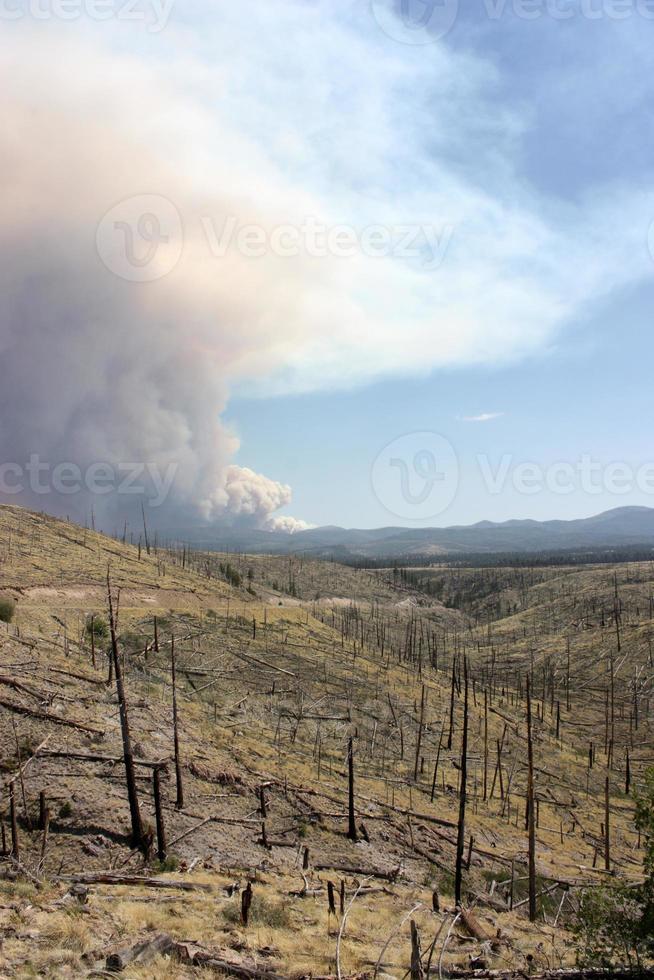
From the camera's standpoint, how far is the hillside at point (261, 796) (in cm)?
1511

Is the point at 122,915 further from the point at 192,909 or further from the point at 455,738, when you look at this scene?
the point at 455,738

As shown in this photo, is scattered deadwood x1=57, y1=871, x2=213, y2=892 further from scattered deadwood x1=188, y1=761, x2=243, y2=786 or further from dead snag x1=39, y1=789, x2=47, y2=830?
scattered deadwood x1=188, y1=761, x2=243, y2=786

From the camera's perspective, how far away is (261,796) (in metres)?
26.3

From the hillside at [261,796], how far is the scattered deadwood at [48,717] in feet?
0.39

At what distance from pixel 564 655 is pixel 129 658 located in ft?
279

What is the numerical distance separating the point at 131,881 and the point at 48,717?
10014 mm

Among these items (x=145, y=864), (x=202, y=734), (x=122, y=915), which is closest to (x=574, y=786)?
(x=202, y=734)

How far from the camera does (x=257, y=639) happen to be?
63156 mm

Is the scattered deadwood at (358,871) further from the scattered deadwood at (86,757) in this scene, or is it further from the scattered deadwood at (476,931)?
the scattered deadwood at (86,757)

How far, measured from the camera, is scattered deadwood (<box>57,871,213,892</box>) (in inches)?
674

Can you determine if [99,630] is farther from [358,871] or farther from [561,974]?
[561,974]

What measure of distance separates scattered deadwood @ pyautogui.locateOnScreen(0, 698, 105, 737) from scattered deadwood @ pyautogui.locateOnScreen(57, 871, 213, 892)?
861cm

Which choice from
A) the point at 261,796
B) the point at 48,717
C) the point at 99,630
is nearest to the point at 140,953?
the point at 261,796

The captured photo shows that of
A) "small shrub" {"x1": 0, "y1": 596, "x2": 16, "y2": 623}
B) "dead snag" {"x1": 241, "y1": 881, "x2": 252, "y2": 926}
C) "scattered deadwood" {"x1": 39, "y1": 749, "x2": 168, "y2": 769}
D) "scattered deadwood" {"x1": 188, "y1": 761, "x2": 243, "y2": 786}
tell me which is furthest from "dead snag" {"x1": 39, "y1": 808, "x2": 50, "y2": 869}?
"small shrub" {"x1": 0, "y1": 596, "x2": 16, "y2": 623}
